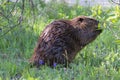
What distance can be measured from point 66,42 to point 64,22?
302 millimetres

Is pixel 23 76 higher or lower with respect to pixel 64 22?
lower

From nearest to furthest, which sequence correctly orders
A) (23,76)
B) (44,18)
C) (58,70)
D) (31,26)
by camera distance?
(23,76) < (58,70) < (31,26) < (44,18)

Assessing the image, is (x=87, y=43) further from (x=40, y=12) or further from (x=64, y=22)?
(x=40, y=12)

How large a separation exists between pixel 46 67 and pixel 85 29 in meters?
0.98

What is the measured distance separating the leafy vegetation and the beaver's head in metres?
0.17

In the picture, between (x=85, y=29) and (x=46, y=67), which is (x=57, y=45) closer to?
(x=46, y=67)

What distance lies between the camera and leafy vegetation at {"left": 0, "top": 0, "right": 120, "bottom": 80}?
4917 mm

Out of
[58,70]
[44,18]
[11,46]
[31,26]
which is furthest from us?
[44,18]

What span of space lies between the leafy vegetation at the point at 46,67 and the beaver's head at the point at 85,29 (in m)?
0.17

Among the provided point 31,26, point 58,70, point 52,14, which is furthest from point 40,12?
point 58,70

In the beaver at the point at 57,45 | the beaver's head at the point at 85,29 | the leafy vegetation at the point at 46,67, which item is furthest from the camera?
the beaver's head at the point at 85,29

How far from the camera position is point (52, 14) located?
795 centimetres

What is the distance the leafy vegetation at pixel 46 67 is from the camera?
16.1 feet

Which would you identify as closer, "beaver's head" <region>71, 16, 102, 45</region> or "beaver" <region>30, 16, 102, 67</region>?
"beaver" <region>30, 16, 102, 67</region>
